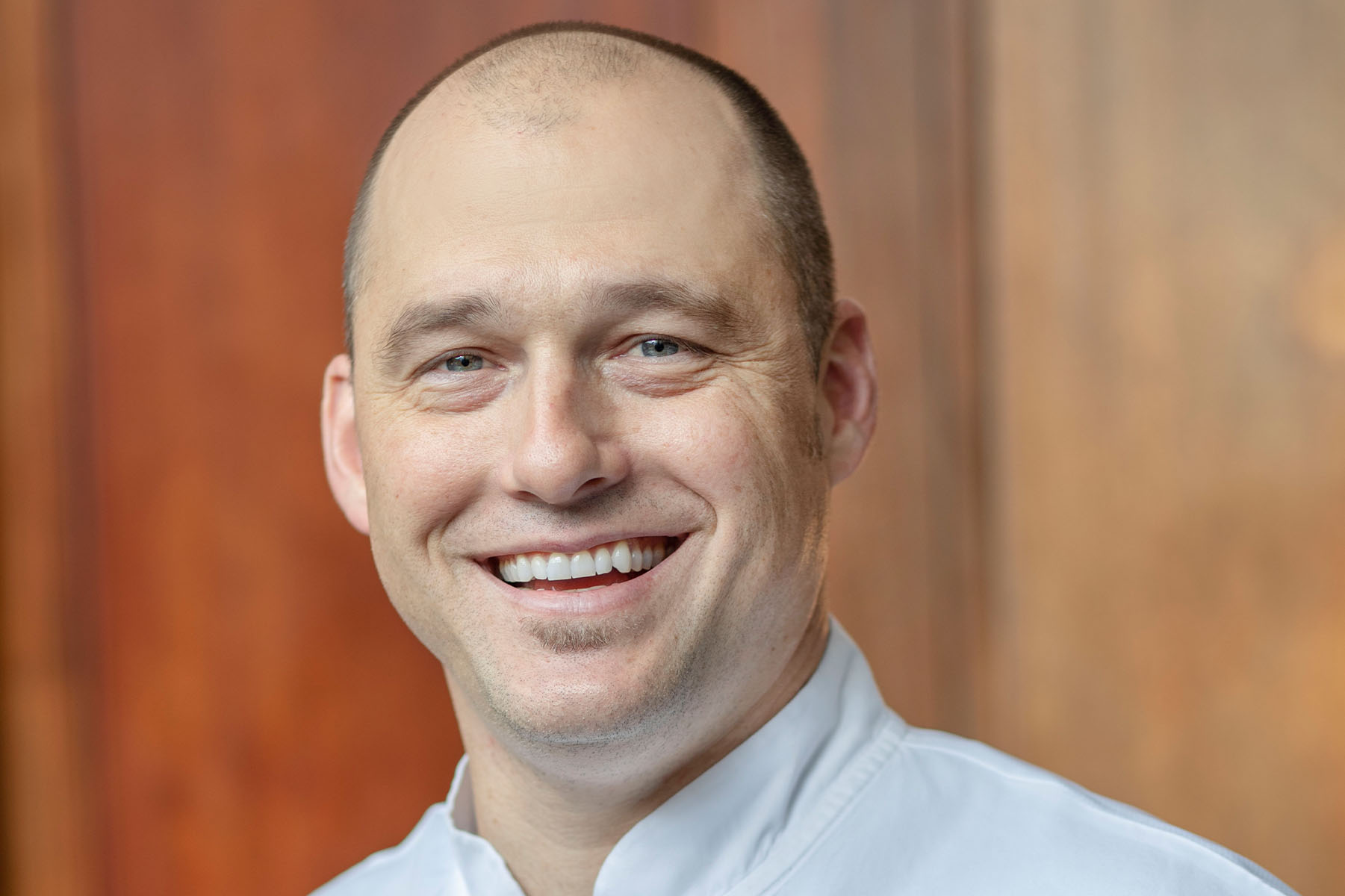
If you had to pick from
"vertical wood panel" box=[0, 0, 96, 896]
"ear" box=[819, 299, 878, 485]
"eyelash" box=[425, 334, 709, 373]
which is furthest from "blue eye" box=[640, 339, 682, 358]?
"vertical wood panel" box=[0, 0, 96, 896]

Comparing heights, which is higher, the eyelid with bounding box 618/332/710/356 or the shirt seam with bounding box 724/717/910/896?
the eyelid with bounding box 618/332/710/356

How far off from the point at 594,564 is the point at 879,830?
38cm

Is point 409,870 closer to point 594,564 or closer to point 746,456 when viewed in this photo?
point 594,564

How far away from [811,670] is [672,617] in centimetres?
25

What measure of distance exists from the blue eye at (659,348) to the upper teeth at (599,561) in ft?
0.58

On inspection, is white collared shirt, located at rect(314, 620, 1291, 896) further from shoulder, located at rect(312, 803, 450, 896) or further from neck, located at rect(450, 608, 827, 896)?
shoulder, located at rect(312, 803, 450, 896)

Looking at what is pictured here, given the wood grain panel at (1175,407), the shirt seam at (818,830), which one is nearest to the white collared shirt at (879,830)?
the shirt seam at (818,830)

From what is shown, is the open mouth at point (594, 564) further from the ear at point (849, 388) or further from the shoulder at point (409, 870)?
the shoulder at point (409, 870)

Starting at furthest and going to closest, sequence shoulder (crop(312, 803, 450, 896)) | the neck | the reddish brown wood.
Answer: the reddish brown wood
shoulder (crop(312, 803, 450, 896))
the neck

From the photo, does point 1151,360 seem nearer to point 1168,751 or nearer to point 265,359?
point 1168,751

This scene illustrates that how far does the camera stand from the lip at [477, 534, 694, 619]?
1.23m

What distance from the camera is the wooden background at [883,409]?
2.22 meters

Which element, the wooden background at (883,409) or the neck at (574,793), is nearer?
the neck at (574,793)

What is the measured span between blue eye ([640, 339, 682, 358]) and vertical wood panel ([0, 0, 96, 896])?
185cm
